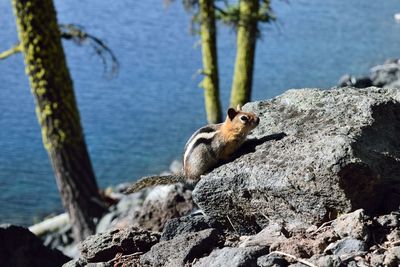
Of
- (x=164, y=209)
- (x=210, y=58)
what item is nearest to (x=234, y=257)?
(x=164, y=209)

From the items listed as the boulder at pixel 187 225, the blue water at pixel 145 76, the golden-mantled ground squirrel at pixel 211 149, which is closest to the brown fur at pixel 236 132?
the golden-mantled ground squirrel at pixel 211 149

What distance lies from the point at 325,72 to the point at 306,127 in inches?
690

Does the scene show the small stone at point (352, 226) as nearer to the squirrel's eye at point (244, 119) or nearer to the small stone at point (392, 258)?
the small stone at point (392, 258)

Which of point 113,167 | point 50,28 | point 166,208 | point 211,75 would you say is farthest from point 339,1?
point 166,208

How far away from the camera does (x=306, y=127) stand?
4578mm

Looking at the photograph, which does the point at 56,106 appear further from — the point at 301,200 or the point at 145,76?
the point at 145,76

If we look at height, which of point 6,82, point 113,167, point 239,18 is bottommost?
point 113,167

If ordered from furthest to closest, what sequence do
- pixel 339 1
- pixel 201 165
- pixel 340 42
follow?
pixel 339 1
pixel 340 42
pixel 201 165

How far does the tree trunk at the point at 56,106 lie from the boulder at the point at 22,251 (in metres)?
5.53

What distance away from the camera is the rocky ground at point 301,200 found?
145 inches

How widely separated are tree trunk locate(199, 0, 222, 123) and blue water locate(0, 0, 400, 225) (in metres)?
0.89

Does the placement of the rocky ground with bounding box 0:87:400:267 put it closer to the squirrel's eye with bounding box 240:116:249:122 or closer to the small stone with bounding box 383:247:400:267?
the small stone with bounding box 383:247:400:267

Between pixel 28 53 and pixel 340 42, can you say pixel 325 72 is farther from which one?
pixel 28 53

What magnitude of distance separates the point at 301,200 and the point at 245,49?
1216 cm
